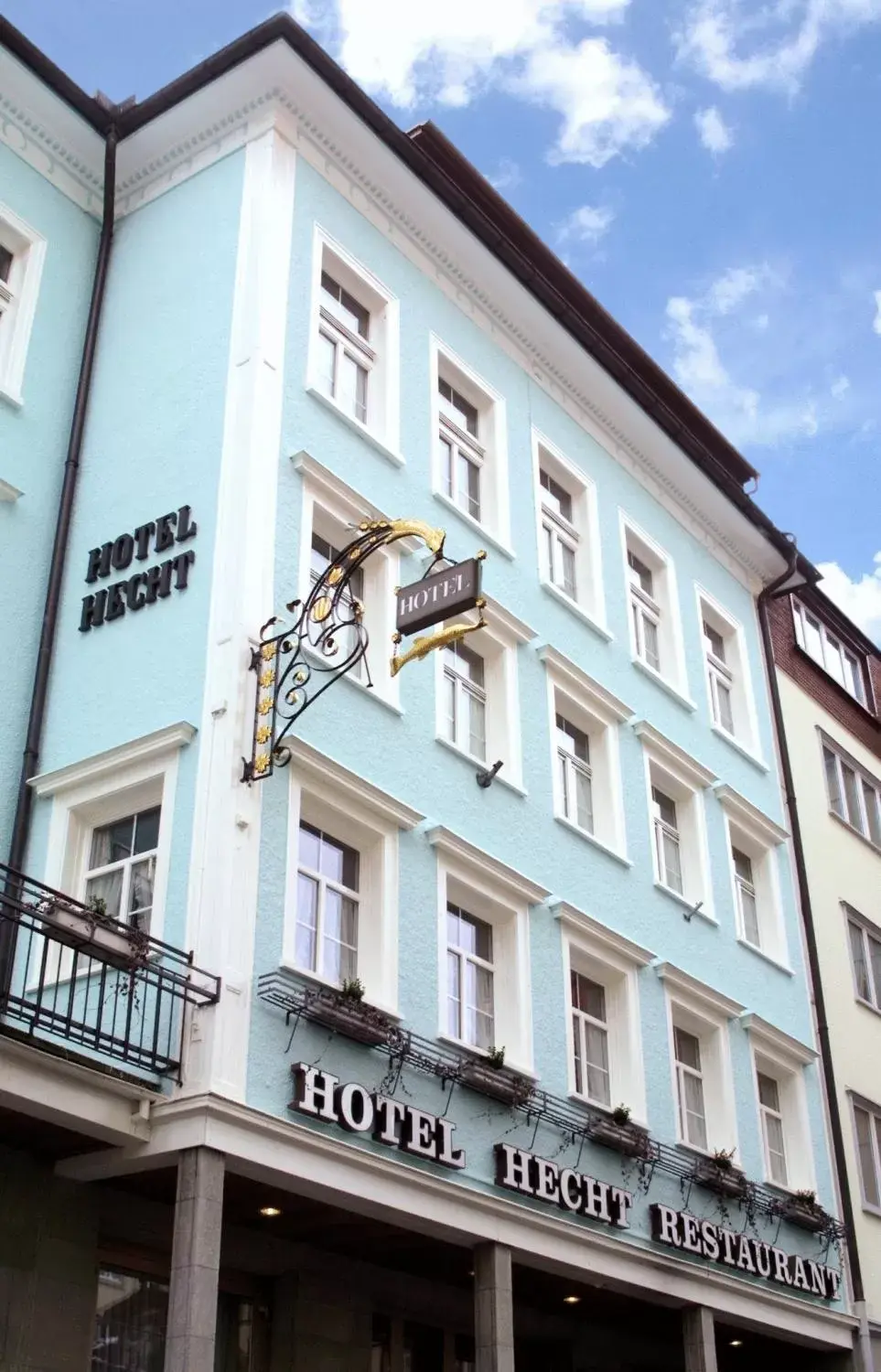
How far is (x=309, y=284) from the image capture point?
58.1 feet

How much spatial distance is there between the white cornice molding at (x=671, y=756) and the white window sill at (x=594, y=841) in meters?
2.03

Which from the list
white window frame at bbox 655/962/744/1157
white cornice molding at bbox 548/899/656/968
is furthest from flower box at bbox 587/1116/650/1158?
white cornice molding at bbox 548/899/656/968

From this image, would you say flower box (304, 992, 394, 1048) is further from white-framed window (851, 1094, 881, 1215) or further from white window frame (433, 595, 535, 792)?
white-framed window (851, 1094, 881, 1215)

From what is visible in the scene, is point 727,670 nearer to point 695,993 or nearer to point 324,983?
point 695,993

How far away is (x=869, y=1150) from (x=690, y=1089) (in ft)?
15.8

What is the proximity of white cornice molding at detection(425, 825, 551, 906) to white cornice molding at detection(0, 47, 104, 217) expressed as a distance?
8371 millimetres

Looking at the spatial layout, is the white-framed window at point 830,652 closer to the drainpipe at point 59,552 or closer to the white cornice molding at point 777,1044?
the white cornice molding at point 777,1044

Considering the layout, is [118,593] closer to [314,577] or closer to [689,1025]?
[314,577]

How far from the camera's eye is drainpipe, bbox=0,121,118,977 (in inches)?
593

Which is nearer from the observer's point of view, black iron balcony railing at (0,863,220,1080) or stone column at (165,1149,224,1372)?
stone column at (165,1149,224,1372)

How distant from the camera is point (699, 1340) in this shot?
18031mm

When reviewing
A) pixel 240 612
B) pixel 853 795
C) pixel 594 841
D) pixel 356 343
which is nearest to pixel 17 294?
pixel 356 343

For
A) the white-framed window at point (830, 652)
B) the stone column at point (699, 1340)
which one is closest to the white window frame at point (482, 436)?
the stone column at point (699, 1340)

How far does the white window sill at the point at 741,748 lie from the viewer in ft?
77.8
